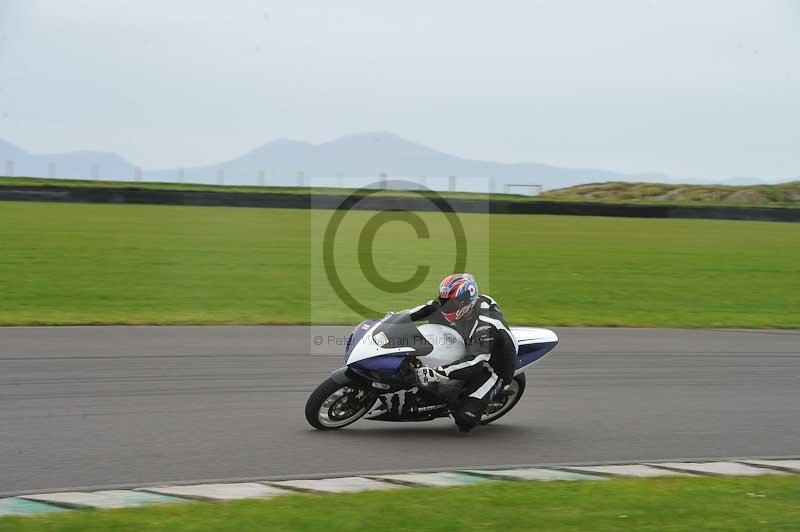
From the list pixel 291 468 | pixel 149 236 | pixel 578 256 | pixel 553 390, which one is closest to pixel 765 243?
pixel 578 256

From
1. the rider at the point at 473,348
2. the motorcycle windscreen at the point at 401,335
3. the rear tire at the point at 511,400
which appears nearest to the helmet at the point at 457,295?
the rider at the point at 473,348

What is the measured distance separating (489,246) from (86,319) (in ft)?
58.0

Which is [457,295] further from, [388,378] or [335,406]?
[335,406]

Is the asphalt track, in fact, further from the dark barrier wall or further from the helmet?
the dark barrier wall

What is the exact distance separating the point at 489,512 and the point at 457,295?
2663mm

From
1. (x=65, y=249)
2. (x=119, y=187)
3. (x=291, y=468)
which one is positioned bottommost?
(x=291, y=468)

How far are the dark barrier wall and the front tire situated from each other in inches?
1121

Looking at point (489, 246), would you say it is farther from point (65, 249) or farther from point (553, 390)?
point (553, 390)

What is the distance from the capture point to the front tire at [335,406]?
8.47 meters

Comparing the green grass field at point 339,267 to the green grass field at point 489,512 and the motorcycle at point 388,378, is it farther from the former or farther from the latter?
the green grass field at point 489,512

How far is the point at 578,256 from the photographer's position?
28.4 m

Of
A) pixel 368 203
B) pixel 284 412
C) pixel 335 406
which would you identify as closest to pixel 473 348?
pixel 335 406

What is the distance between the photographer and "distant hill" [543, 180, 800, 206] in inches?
2112

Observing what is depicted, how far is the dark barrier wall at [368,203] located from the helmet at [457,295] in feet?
93.2
